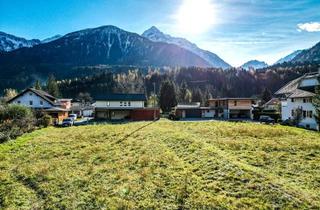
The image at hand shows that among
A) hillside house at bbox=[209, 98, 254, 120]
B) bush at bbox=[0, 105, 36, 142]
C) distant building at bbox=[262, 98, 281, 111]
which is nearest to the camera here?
bush at bbox=[0, 105, 36, 142]

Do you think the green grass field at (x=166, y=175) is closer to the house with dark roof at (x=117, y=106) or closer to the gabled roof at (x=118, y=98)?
the house with dark roof at (x=117, y=106)

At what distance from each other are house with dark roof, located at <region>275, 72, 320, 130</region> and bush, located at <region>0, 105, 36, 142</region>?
1682 inches

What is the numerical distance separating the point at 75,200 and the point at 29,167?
27.5 ft

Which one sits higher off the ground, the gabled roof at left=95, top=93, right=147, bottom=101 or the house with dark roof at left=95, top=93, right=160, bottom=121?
the gabled roof at left=95, top=93, right=147, bottom=101

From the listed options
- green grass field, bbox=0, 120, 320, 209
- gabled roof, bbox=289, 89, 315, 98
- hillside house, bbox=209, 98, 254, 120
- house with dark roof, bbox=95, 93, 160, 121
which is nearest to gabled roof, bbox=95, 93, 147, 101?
house with dark roof, bbox=95, 93, 160, 121

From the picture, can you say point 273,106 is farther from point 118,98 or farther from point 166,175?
point 166,175

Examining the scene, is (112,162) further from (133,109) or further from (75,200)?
(133,109)

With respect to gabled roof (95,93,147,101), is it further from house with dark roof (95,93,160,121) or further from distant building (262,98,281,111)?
distant building (262,98,281,111)

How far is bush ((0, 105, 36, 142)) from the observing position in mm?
35106

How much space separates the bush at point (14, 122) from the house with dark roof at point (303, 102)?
42.7 m

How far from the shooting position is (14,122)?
40.0 meters

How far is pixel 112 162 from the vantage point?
22375 millimetres

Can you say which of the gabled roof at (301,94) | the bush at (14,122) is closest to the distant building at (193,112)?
the gabled roof at (301,94)

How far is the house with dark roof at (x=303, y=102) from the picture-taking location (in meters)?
44.1
